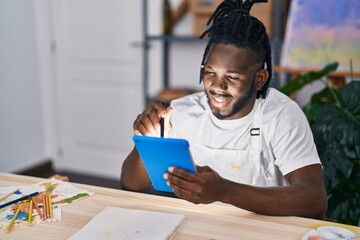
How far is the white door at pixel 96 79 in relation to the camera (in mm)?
3297

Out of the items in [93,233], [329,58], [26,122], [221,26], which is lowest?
[26,122]

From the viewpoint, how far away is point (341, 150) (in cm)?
179

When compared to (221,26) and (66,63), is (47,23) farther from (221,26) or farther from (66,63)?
(221,26)

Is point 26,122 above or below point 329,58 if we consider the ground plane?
below

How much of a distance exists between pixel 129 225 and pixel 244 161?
1.57 ft

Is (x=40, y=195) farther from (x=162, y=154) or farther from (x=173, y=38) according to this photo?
(x=173, y=38)

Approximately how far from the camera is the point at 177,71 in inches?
125

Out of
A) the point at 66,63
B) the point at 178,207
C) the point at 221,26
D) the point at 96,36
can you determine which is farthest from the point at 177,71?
the point at 178,207

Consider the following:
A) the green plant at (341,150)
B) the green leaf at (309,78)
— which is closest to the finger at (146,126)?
the green plant at (341,150)

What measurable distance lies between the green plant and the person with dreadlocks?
1.68 ft

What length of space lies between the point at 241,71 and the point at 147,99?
1.89m

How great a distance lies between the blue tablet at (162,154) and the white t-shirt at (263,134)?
0.37 m

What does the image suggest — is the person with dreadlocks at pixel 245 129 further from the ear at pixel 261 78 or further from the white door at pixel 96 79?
the white door at pixel 96 79

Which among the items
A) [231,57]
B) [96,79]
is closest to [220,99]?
[231,57]
